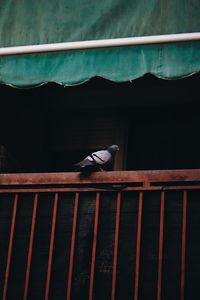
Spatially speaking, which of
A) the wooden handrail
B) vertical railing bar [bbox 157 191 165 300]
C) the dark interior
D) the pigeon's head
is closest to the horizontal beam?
the wooden handrail

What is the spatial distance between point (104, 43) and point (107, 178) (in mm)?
1332

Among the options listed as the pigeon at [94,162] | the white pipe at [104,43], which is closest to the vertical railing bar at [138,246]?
the pigeon at [94,162]

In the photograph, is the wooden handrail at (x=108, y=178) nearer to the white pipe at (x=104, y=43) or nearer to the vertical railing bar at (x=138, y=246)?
the vertical railing bar at (x=138, y=246)

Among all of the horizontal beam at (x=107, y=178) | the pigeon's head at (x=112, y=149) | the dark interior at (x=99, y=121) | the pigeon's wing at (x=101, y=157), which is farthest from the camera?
the dark interior at (x=99, y=121)

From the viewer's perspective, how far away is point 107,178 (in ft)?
21.9

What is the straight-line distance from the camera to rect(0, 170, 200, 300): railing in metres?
6.19

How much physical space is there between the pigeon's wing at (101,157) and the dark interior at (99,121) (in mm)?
1184

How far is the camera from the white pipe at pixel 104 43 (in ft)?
21.4

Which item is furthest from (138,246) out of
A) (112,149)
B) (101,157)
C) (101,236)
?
(112,149)

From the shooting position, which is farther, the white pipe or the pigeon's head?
the pigeon's head

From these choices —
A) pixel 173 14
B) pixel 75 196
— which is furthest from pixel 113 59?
pixel 75 196

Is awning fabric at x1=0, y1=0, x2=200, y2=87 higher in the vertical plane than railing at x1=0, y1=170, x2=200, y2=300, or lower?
higher

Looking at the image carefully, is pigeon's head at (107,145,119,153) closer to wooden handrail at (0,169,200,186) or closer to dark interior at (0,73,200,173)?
dark interior at (0,73,200,173)

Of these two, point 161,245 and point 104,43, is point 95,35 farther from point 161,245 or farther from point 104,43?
point 161,245
